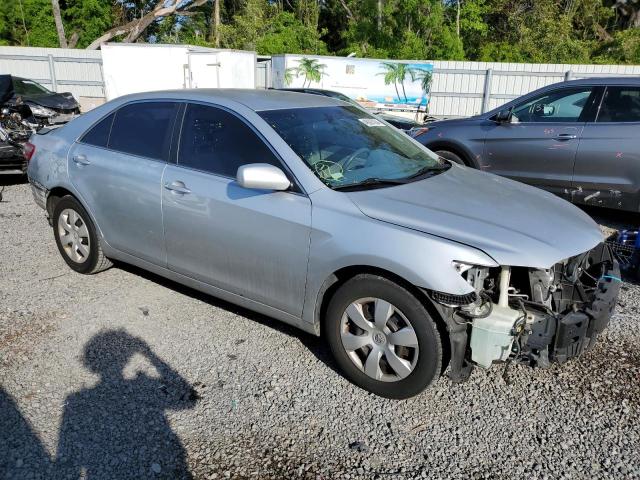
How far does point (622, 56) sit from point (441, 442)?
2763cm

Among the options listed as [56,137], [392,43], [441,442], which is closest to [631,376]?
[441,442]

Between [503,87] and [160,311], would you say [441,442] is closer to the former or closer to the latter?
[160,311]

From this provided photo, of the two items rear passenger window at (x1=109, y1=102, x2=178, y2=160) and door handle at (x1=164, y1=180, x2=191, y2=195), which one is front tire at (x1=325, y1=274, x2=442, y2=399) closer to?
door handle at (x1=164, y1=180, x2=191, y2=195)

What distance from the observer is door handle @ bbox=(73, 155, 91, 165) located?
15.0 ft

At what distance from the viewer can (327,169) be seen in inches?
139

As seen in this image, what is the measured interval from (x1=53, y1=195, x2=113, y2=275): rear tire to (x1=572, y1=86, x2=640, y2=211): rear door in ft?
17.1

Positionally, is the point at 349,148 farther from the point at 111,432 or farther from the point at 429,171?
the point at 111,432

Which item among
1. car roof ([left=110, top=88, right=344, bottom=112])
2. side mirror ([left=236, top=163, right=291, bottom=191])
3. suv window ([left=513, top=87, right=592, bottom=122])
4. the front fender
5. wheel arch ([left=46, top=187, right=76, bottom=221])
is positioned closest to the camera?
the front fender

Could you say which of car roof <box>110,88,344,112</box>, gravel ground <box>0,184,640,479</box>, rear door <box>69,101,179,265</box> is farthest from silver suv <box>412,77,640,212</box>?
rear door <box>69,101,179,265</box>

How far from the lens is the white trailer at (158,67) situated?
16.9 meters

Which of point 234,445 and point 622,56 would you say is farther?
point 622,56

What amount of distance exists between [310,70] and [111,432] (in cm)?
1649

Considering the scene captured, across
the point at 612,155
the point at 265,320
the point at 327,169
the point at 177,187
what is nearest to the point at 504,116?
the point at 612,155

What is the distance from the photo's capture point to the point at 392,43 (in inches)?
1014
